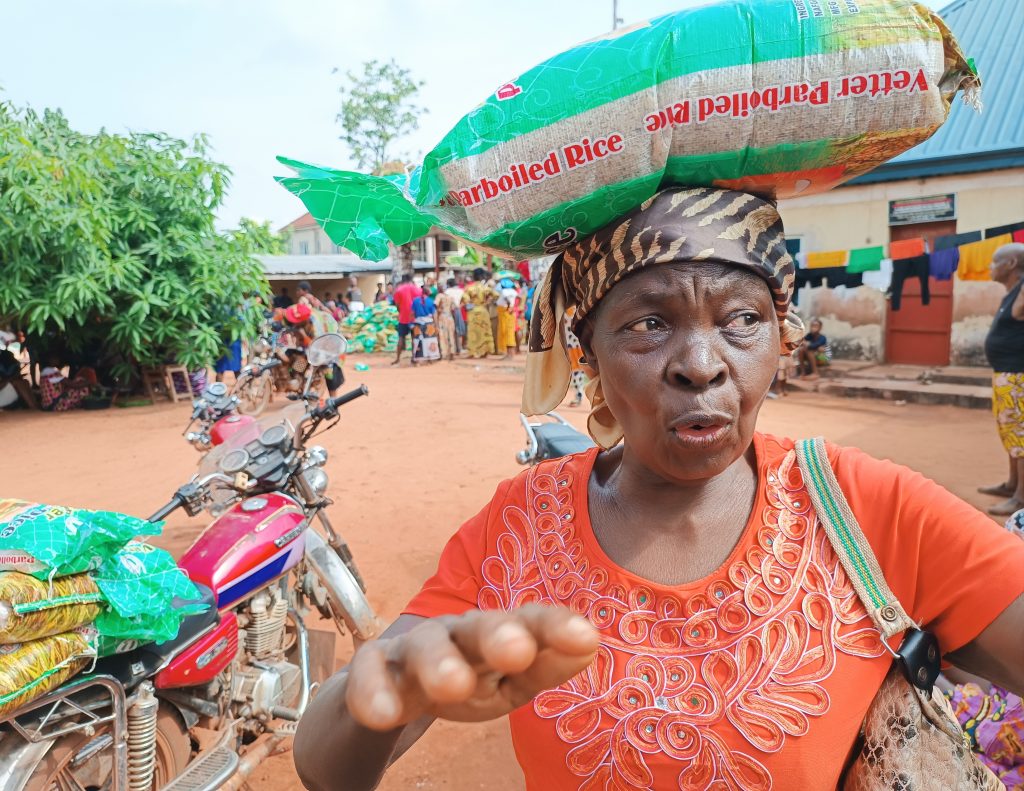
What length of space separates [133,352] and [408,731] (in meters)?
11.6

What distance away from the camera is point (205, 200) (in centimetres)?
1144

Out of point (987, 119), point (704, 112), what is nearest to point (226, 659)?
point (704, 112)

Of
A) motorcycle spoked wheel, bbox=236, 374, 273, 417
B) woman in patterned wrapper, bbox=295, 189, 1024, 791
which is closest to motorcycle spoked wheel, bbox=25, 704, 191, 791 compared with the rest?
woman in patterned wrapper, bbox=295, 189, 1024, 791

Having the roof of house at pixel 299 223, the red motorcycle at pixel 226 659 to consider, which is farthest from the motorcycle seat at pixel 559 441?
the roof of house at pixel 299 223

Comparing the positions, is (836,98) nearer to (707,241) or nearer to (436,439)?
(707,241)

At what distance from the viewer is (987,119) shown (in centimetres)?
1080

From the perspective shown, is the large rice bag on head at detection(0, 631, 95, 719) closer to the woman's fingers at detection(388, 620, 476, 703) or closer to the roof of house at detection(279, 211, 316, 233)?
the woman's fingers at detection(388, 620, 476, 703)

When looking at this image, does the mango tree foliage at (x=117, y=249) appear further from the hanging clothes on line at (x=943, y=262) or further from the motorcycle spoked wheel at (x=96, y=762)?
the hanging clothes on line at (x=943, y=262)

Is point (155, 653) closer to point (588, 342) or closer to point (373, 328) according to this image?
point (588, 342)

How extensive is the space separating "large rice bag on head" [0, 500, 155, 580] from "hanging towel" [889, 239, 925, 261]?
32.2 feet

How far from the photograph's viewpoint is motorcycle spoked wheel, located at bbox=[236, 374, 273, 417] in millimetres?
5766

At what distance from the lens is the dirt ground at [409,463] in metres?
3.29

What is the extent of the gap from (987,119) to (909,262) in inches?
143

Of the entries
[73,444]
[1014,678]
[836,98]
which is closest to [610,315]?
[836,98]
